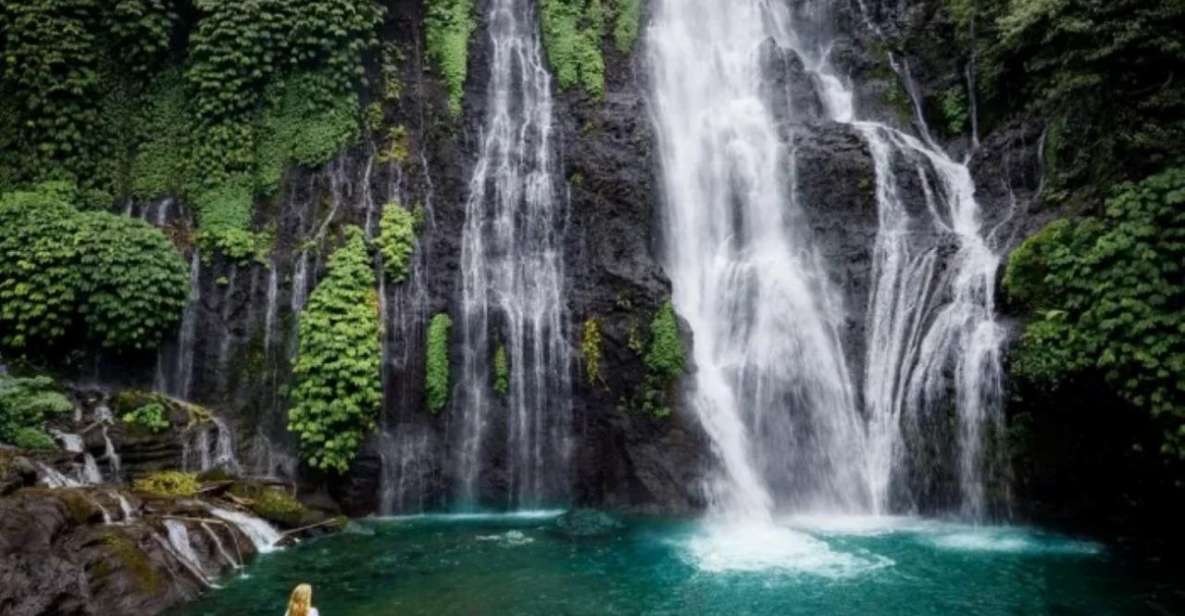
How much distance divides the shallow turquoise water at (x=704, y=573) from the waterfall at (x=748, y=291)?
1454 mm

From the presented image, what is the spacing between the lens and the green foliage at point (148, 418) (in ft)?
46.4

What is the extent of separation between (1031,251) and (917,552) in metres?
5.57

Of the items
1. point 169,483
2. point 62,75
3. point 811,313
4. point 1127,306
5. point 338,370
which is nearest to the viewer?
point 1127,306

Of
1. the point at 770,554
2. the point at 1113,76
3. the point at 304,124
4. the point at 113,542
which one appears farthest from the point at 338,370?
the point at 1113,76

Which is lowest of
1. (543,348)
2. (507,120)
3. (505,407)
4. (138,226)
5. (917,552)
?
(917,552)

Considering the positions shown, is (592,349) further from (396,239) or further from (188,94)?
(188,94)

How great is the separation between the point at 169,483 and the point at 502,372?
19.4 feet

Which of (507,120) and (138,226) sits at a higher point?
(507,120)

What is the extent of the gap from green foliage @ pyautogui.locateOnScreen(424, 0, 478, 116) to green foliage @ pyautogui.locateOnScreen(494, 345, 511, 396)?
6145mm

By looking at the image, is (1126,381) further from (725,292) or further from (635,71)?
(635,71)

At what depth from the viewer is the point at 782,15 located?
23.1 m

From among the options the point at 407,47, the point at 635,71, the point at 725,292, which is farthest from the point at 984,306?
the point at 407,47

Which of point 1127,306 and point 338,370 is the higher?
point 1127,306

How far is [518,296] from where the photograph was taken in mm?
16688
